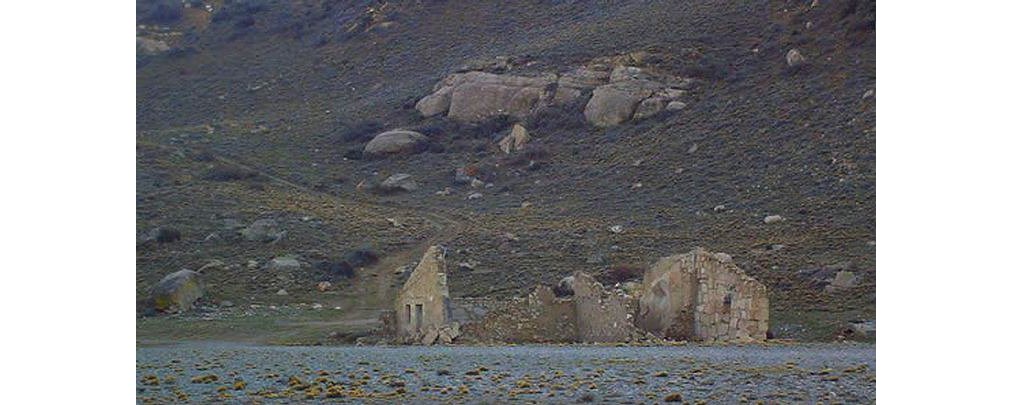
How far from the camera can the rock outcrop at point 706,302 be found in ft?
59.7

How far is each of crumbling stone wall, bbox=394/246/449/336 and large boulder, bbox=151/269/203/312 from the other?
17.7 feet

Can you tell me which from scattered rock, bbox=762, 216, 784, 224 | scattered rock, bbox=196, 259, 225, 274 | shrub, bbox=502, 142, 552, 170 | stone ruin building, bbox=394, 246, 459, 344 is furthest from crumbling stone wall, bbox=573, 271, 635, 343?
shrub, bbox=502, 142, 552, 170

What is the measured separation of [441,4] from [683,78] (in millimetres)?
14852

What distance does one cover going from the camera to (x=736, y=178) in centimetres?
3131

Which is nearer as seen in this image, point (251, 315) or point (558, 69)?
point (251, 315)

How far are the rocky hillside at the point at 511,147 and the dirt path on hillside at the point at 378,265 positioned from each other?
0.30ft

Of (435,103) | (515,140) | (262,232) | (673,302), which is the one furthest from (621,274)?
(435,103)

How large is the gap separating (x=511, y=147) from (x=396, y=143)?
343 cm

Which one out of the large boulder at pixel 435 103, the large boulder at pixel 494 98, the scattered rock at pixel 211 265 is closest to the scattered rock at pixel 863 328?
the scattered rock at pixel 211 265

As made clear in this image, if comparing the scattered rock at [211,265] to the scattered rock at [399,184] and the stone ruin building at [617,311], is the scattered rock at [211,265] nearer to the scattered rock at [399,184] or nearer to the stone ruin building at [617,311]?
the stone ruin building at [617,311]

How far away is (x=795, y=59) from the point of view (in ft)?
126

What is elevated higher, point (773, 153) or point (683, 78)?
point (683, 78)
